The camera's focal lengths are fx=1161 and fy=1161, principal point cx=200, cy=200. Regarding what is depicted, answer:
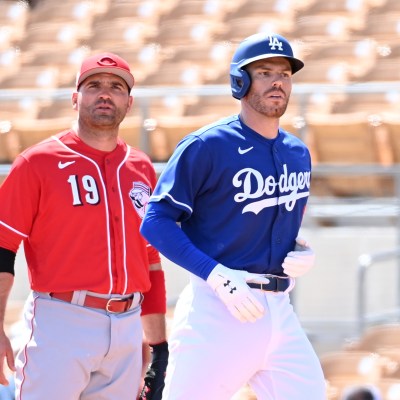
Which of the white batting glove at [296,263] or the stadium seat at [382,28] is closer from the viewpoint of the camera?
the white batting glove at [296,263]

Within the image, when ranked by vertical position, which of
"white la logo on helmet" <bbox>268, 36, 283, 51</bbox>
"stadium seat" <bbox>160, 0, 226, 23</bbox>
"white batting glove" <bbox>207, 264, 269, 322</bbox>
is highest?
"stadium seat" <bbox>160, 0, 226, 23</bbox>

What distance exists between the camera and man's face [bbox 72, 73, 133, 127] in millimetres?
4082

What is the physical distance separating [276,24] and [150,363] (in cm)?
755

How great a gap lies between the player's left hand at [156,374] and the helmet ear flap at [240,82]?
0.99m

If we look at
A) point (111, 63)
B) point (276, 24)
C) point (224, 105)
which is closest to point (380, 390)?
point (111, 63)

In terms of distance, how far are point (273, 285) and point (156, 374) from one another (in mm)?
677

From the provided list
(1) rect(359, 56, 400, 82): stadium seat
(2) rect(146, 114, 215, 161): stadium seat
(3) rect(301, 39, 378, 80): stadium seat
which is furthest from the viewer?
(3) rect(301, 39, 378, 80): stadium seat

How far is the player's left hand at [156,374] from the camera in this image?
13.7ft

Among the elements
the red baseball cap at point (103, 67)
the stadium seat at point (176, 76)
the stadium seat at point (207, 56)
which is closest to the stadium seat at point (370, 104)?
the stadium seat at point (176, 76)

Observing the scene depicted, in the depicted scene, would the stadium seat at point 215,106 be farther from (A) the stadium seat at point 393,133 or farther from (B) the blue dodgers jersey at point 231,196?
(B) the blue dodgers jersey at point 231,196

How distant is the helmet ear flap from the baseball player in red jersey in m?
0.44

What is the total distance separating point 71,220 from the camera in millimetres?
3955

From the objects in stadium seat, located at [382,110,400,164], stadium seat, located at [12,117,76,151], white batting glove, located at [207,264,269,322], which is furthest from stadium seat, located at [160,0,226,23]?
white batting glove, located at [207,264,269,322]

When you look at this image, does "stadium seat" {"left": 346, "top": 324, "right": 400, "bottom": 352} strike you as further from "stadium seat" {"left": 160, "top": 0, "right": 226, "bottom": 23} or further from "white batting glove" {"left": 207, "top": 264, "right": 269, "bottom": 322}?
"stadium seat" {"left": 160, "top": 0, "right": 226, "bottom": 23}
